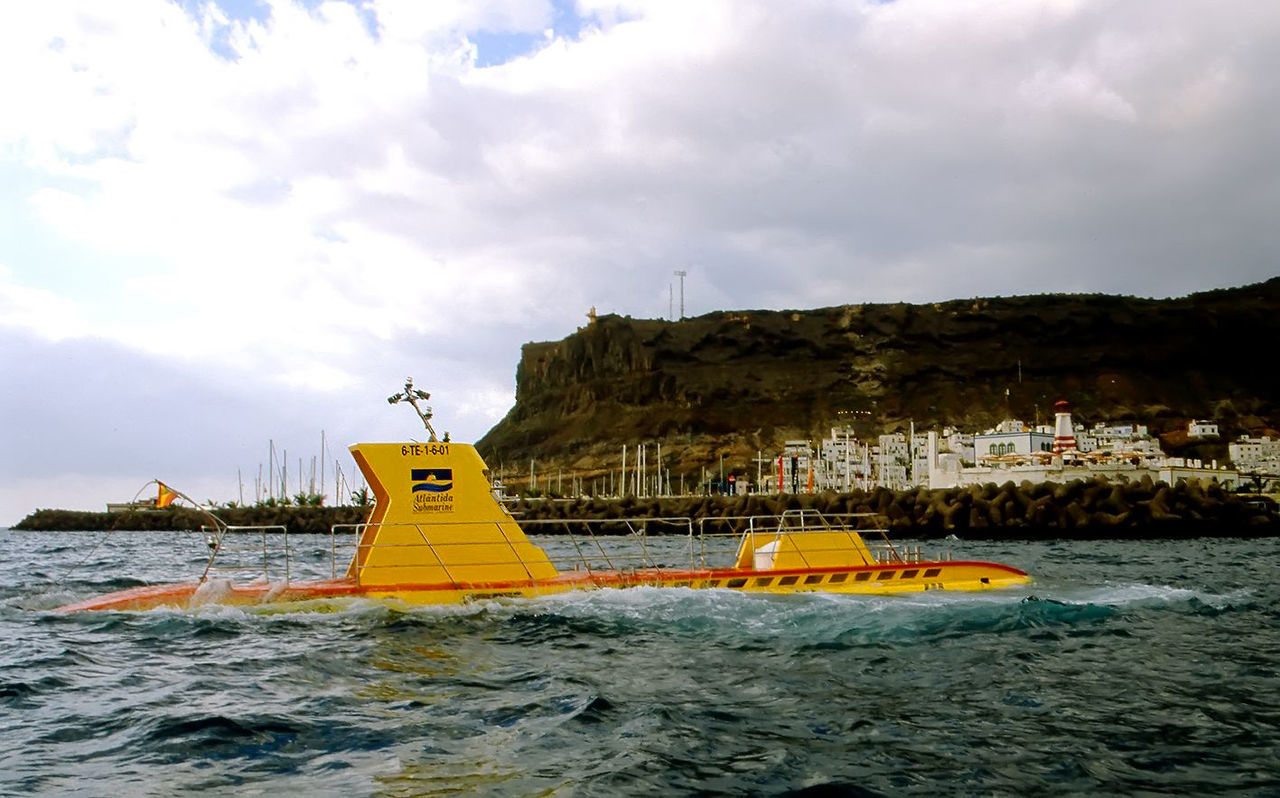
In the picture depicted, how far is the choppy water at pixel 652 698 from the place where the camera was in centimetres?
811

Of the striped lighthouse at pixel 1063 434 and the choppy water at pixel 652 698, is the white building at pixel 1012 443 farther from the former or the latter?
the choppy water at pixel 652 698

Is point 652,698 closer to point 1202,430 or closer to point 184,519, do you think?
point 184,519

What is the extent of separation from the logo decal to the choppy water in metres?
Answer: 2.30

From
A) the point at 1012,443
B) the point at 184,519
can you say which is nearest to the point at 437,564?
the point at 184,519

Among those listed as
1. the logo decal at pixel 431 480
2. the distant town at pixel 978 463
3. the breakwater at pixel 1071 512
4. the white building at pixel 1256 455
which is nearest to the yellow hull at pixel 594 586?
the logo decal at pixel 431 480

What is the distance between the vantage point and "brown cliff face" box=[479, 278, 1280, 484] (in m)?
144

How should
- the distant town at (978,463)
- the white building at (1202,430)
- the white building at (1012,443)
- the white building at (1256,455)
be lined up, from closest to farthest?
the distant town at (978,463) → the white building at (1012,443) → the white building at (1256,455) → the white building at (1202,430)

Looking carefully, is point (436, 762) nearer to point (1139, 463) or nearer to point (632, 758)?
point (632, 758)

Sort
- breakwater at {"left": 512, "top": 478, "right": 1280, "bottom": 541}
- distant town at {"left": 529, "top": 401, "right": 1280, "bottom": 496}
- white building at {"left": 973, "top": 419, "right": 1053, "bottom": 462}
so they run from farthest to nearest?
white building at {"left": 973, "top": 419, "right": 1053, "bottom": 462}, distant town at {"left": 529, "top": 401, "right": 1280, "bottom": 496}, breakwater at {"left": 512, "top": 478, "right": 1280, "bottom": 541}

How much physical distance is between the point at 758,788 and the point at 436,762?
2.64 meters

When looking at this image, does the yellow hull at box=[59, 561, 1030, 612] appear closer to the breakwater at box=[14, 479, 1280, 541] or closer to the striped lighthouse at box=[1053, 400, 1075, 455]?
the breakwater at box=[14, 479, 1280, 541]

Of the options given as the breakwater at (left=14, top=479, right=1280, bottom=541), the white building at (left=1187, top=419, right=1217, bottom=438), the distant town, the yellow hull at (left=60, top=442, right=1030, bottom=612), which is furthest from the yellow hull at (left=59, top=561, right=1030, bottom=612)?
the white building at (left=1187, top=419, right=1217, bottom=438)

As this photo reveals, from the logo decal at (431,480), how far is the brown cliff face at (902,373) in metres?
120

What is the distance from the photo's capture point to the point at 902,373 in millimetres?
152250
